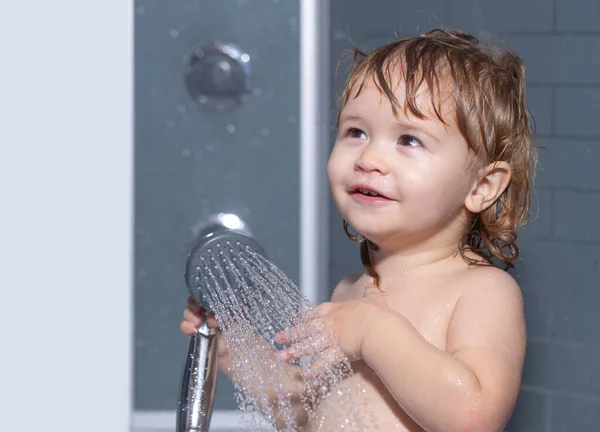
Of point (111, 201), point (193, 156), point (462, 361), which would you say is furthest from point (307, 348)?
point (193, 156)

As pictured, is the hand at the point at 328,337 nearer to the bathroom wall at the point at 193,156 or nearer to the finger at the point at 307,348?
the finger at the point at 307,348

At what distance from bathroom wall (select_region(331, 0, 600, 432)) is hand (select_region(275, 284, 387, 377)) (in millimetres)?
170

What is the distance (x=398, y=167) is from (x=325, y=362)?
17 cm

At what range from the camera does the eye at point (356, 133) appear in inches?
33.1

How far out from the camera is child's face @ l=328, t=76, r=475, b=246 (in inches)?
31.9

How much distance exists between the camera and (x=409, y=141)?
821mm

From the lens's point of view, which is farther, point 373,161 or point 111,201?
point 111,201

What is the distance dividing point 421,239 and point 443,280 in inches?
1.6

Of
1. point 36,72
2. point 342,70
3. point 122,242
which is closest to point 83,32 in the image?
point 36,72

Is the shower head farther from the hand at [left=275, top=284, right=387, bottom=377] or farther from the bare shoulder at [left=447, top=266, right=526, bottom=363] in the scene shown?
the bare shoulder at [left=447, top=266, right=526, bottom=363]

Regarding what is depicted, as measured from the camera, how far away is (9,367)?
913 millimetres

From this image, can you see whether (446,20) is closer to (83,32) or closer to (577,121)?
(577,121)

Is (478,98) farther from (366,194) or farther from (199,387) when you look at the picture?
(199,387)

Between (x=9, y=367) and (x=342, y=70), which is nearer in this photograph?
(x=9, y=367)
